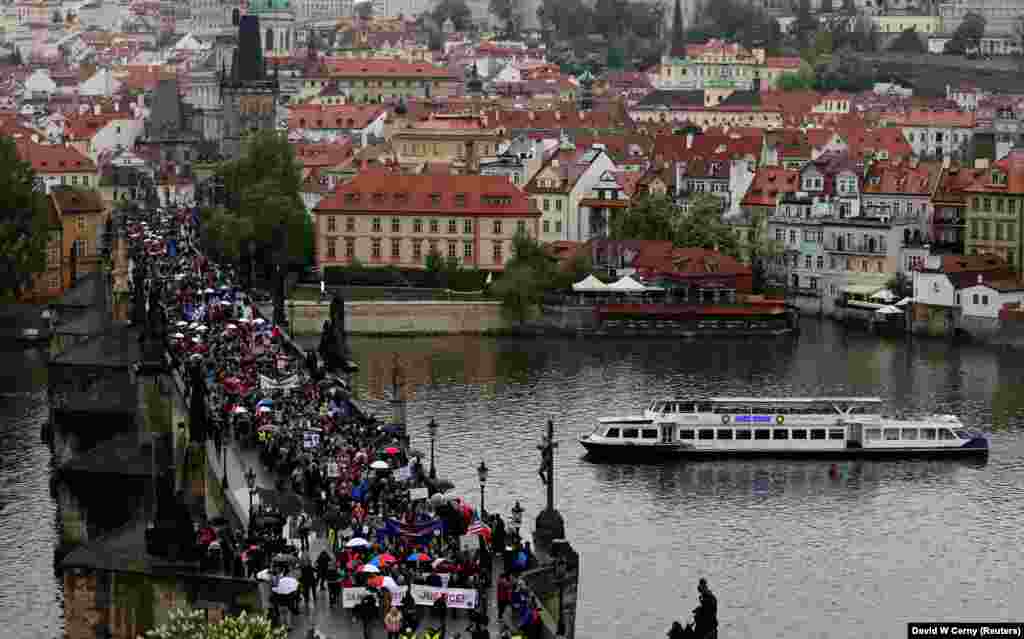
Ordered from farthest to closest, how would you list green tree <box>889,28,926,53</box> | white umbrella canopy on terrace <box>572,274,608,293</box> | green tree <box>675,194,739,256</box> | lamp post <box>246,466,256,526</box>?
green tree <box>889,28,926,53</box> < green tree <box>675,194,739,256</box> < white umbrella canopy on terrace <box>572,274,608,293</box> < lamp post <box>246,466,256,526</box>

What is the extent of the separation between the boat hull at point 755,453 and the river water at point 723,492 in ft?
1.39

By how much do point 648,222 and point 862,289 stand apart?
23.6ft

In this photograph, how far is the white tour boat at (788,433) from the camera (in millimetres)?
51625

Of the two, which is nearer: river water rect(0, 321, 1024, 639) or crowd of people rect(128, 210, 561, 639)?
crowd of people rect(128, 210, 561, 639)

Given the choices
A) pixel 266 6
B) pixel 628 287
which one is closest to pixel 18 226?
pixel 628 287

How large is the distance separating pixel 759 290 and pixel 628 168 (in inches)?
→ 688

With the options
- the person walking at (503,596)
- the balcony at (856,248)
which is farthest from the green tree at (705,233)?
the person walking at (503,596)

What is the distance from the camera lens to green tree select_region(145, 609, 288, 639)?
27.3 metres

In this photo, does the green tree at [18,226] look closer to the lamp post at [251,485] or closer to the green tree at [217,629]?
the lamp post at [251,485]

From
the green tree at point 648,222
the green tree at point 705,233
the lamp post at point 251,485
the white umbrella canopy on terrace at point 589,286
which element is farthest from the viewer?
the green tree at point 648,222

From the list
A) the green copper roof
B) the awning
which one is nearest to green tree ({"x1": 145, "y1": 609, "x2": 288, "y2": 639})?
the awning

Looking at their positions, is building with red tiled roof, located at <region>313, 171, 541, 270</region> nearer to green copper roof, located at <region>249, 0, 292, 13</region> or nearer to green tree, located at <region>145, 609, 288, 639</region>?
green tree, located at <region>145, 609, 288, 639</region>

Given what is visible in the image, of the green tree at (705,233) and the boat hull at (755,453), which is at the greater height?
the green tree at (705,233)

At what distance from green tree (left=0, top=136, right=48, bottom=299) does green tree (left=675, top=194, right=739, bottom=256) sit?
63.3 ft
